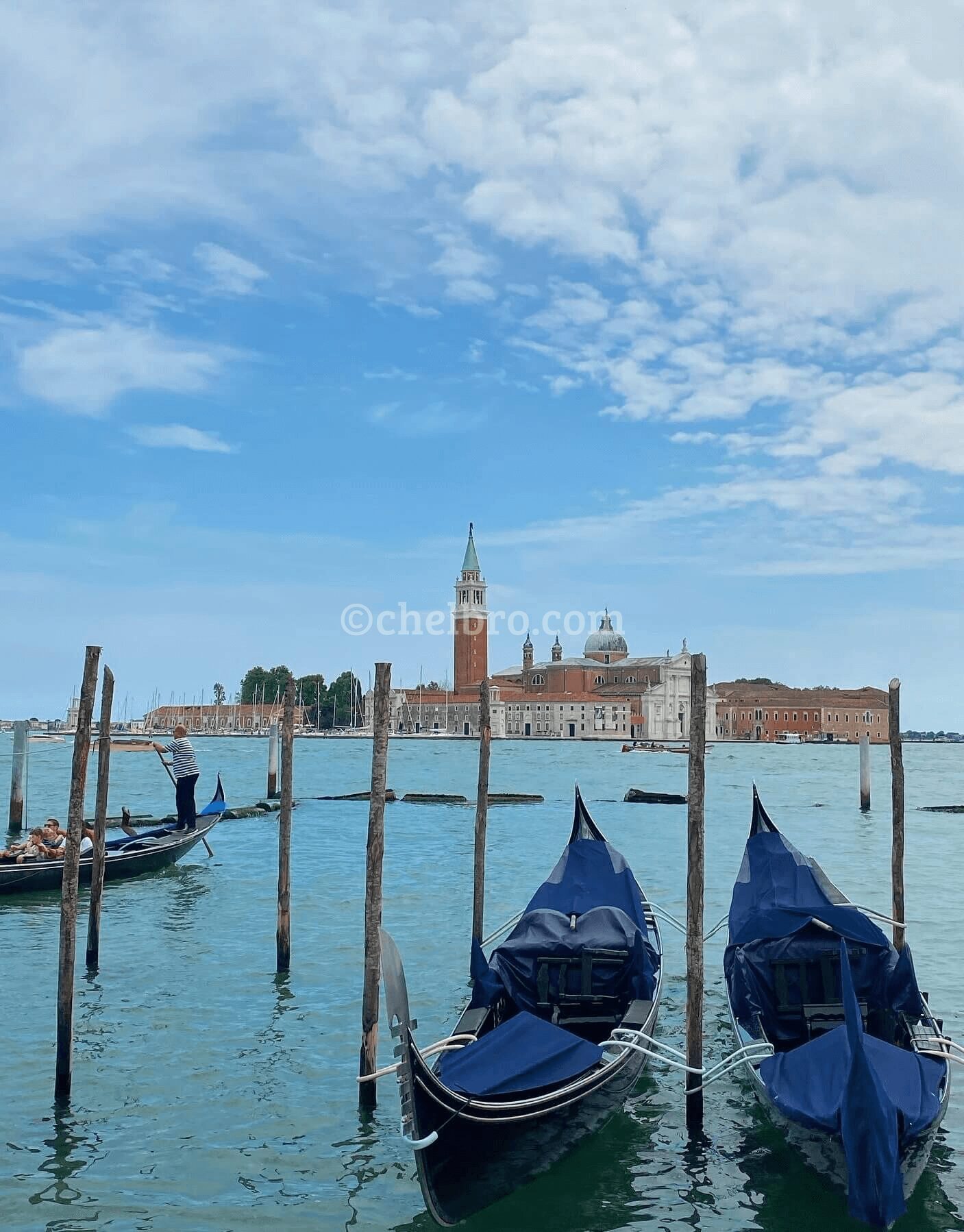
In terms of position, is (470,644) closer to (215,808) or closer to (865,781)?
(865,781)

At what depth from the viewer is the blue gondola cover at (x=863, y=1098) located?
3717 millimetres

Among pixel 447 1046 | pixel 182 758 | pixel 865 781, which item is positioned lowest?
pixel 447 1046

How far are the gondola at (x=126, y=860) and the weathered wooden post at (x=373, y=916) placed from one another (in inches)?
203

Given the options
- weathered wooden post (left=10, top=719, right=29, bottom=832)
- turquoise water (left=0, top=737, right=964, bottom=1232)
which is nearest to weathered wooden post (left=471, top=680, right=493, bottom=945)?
turquoise water (left=0, top=737, right=964, bottom=1232)

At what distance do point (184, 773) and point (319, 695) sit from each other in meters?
84.7

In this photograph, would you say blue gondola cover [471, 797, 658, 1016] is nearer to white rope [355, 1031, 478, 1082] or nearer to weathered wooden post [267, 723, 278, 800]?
white rope [355, 1031, 478, 1082]

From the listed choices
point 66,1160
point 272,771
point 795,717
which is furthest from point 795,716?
point 66,1160

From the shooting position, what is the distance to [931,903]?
1128 cm

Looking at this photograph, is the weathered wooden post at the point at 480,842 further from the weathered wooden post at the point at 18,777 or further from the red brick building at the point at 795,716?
the red brick building at the point at 795,716

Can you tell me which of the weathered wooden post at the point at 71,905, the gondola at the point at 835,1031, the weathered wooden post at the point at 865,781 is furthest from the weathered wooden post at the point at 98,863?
Result: the weathered wooden post at the point at 865,781

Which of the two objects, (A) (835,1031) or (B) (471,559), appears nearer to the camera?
(A) (835,1031)

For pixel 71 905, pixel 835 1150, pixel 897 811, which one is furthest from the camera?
pixel 897 811

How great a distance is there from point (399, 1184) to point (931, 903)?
27.3ft

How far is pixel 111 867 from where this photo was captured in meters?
11.8
